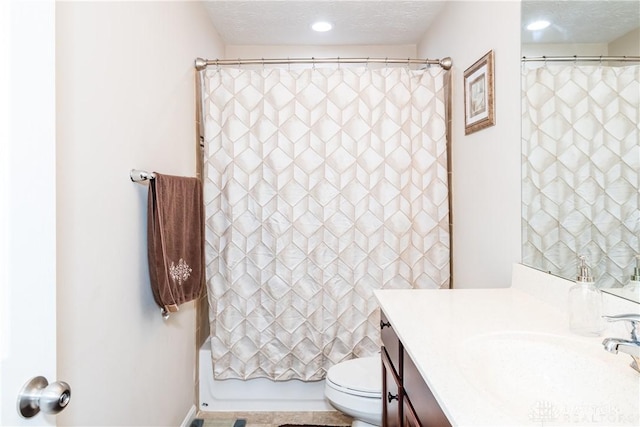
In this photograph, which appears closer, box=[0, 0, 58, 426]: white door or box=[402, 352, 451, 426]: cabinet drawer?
box=[0, 0, 58, 426]: white door

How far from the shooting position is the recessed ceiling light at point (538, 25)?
1403mm

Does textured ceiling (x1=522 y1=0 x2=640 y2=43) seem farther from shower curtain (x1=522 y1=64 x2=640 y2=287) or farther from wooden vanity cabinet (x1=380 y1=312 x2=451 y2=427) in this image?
wooden vanity cabinet (x1=380 y1=312 x2=451 y2=427)

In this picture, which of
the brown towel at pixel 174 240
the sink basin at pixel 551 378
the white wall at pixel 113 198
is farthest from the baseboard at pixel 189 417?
the sink basin at pixel 551 378

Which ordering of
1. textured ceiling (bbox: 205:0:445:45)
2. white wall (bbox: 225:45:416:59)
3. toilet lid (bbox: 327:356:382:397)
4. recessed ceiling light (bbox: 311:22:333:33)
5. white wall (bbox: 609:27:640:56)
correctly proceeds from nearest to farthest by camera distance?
white wall (bbox: 609:27:640:56), toilet lid (bbox: 327:356:382:397), textured ceiling (bbox: 205:0:445:45), recessed ceiling light (bbox: 311:22:333:33), white wall (bbox: 225:45:416:59)

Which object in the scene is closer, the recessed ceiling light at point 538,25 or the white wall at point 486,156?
the recessed ceiling light at point 538,25

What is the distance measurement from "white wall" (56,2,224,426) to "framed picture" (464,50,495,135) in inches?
57.3

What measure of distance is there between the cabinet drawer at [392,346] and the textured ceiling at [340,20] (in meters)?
1.15

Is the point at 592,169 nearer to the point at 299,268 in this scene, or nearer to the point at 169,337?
the point at 299,268

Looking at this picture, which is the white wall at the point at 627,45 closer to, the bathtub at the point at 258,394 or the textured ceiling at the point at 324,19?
the textured ceiling at the point at 324,19

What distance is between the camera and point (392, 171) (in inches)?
88.3

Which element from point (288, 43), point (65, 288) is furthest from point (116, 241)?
point (288, 43)

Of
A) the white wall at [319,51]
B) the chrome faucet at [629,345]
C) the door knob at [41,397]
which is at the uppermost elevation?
the white wall at [319,51]

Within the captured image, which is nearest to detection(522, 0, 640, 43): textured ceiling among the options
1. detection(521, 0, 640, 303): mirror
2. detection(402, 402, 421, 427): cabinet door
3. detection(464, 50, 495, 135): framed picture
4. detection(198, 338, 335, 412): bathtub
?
detection(521, 0, 640, 303): mirror

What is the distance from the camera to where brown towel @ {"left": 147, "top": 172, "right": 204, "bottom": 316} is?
5.20ft
